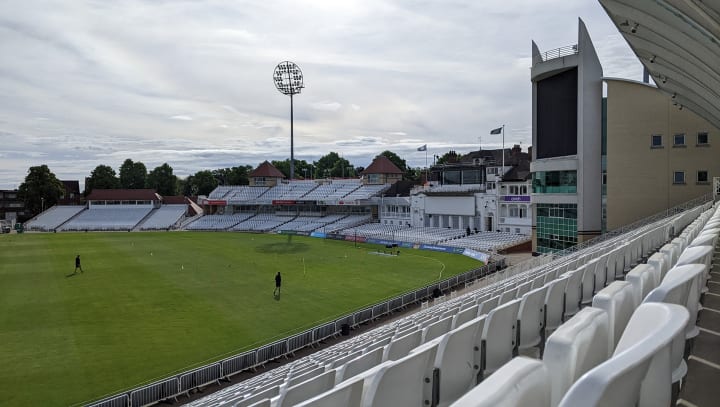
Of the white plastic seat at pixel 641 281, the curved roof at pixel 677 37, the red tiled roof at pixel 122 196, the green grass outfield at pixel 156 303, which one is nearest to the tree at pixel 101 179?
the red tiled roof at pixel 122 196

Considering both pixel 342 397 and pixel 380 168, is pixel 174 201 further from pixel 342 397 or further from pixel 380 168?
pixel 342 397

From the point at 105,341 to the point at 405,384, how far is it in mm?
21625

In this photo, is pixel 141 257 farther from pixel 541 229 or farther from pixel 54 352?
pixel 541 229

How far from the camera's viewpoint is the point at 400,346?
17.8ft

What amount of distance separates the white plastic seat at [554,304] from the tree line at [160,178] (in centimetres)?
8991

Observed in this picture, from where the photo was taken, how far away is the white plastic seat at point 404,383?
115 inches

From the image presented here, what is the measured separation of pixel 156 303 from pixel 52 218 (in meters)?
72.5

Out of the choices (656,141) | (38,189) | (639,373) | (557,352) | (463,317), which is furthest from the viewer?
(38,189)

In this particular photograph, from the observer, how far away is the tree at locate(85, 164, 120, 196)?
110562 millimetres

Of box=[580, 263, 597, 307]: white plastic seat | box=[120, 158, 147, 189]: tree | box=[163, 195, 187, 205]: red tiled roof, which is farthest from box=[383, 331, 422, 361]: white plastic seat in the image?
box=[120, 158, 147, 189]: tree

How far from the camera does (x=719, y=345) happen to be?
407cm

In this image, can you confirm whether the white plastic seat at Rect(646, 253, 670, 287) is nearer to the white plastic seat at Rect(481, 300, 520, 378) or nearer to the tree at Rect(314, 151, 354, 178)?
the white plastic seat at Rect(481, 300, 520, 378)

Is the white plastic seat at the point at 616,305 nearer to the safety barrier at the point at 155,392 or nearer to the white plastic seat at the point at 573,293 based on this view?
the white plastic seat at the point at 573,293

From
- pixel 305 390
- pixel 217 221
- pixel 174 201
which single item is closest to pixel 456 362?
pixel 305 390
